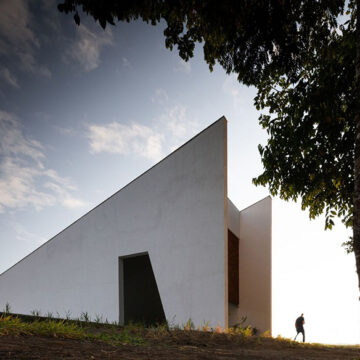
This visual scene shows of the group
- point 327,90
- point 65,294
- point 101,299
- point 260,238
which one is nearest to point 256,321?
point 260,238

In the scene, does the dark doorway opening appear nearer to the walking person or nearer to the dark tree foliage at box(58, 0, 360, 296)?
the walking person

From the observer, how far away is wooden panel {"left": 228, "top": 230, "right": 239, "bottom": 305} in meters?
14.2

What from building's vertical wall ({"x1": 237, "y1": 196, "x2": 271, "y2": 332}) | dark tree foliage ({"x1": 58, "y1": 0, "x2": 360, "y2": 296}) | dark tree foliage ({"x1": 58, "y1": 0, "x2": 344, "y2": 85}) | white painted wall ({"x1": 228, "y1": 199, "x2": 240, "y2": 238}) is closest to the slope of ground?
dark tree foliage ({"x1": 58, "y1": 0, "x2": 360, "y2": 296})

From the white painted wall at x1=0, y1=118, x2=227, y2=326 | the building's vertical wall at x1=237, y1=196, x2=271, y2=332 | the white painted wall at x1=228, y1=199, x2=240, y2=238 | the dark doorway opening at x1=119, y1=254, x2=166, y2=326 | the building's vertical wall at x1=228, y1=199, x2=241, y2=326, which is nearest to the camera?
the white painted wall at x1=0, y1=118, x2=227, y2=326

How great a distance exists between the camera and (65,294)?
12.7 m

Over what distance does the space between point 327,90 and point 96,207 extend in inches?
375

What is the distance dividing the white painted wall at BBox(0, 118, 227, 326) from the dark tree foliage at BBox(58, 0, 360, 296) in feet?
7.19

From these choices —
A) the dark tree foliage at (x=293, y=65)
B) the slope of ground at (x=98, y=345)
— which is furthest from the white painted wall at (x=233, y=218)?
the slope of ground at (x=98, y=345)

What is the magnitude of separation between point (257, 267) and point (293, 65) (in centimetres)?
1105

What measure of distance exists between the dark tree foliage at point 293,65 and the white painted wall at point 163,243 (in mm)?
2192

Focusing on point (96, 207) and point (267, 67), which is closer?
point (267, 67)

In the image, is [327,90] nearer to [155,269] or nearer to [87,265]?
[155,269]

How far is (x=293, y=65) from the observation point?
5461 millimetres

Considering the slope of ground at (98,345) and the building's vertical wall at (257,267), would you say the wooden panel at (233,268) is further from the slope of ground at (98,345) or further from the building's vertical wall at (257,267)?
the slope of ground at (98,345)
